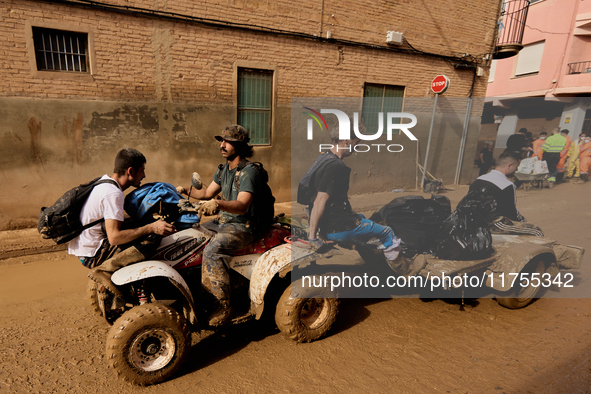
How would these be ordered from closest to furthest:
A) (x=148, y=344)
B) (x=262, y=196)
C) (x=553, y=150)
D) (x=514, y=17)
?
1. (x=148, y=344)
2. (x=262, y=196)
3. (x=553, y=150)
4. (x=514, y=17)

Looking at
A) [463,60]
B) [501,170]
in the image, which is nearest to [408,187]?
[501,170]

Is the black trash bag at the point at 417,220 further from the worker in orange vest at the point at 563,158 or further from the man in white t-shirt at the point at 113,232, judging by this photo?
the man in white t-shirt at the point at 113,232

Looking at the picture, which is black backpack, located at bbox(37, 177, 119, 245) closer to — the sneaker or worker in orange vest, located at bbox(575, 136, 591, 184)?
the sneaker

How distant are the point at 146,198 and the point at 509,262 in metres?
4.12

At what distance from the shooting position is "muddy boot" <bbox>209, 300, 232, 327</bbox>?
3.27 metres

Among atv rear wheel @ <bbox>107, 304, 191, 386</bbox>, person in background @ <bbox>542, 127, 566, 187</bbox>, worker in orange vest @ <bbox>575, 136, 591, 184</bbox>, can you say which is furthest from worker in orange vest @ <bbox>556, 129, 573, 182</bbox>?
atv rear wheel @ <bbox>107, 304, 191, 386</bbox>

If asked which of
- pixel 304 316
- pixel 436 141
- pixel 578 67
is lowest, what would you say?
pixel 304 316

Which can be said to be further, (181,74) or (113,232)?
(181,74)

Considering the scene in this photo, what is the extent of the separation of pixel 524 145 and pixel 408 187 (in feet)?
6.59

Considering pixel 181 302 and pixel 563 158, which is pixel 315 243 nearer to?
pixel 181 302

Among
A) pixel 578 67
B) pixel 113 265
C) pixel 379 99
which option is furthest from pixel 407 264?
pixel 578 67

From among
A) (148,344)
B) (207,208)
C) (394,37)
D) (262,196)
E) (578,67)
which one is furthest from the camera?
(578,67)

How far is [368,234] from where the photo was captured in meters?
4.01

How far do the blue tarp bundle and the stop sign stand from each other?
10.3 m
